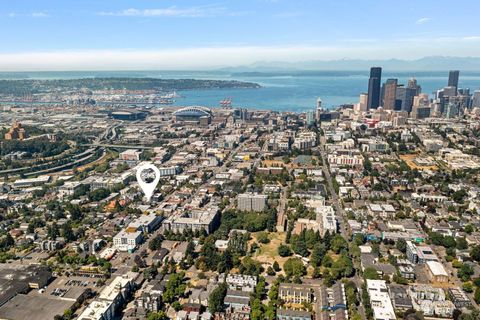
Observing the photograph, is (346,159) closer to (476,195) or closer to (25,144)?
(476,195)

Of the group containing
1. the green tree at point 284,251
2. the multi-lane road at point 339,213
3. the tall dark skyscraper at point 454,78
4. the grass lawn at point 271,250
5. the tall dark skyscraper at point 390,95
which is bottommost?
the grass lawn at point 271,250

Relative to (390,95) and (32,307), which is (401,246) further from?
(390,95)

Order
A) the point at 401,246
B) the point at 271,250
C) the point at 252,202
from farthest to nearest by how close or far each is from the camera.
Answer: the point at 252,202
the point at 271,250
the point at 401,246

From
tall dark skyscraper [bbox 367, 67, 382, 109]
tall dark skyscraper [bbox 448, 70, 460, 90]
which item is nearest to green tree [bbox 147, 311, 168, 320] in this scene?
tall dark skyscraper [bbox 367, 67, 382, 109]

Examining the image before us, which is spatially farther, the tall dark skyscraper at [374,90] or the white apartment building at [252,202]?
the tall dark skyscraper at [374,90]

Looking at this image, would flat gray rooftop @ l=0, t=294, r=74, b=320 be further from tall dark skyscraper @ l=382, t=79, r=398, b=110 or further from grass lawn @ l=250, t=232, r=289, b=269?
tall dark skyscraper @ l=382, t=79, r=398, b=110

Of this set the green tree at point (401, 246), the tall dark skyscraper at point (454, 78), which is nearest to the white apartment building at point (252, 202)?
the green tree at point (401, 246)

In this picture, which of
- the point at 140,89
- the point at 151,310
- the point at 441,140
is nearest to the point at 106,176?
the point at 151,310

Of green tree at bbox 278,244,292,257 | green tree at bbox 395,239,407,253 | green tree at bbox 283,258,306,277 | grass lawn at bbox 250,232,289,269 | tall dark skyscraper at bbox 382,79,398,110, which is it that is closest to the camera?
green tree at bbox 283,258,306,277

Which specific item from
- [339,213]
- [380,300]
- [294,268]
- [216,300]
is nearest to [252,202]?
[339,213]

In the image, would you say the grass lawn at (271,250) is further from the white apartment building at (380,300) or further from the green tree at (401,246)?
the green tree at (401,246)

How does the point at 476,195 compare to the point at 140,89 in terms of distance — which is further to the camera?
the point at 140,89
